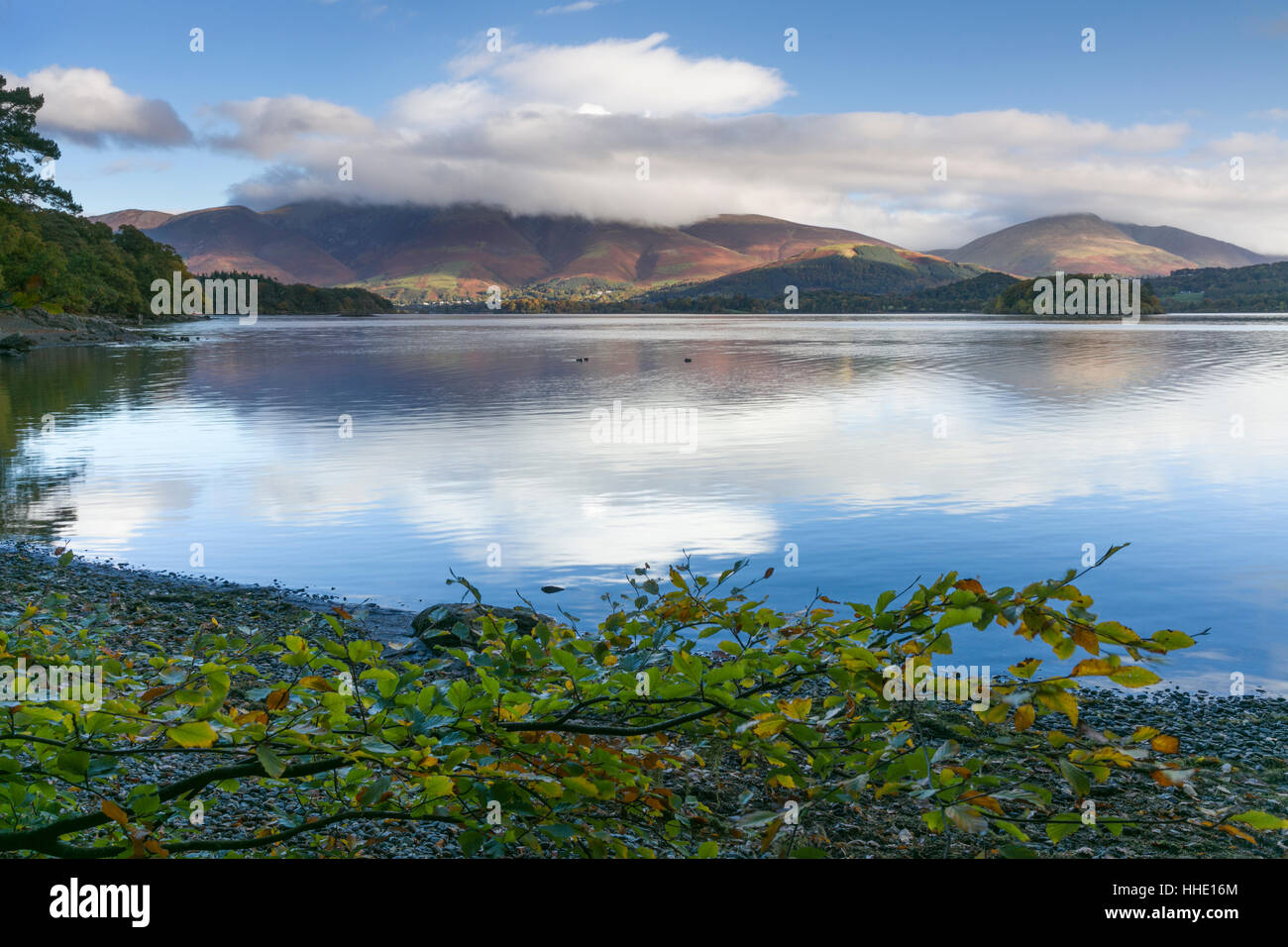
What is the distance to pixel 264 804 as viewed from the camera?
6.78 m

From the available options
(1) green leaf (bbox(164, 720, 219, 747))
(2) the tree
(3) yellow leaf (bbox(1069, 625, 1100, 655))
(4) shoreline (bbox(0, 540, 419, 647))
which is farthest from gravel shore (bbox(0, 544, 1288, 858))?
(2) the tree

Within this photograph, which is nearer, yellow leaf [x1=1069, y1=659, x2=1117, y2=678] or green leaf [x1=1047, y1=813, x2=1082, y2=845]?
yellow leaf [x1=1069, y1=659, x2=1117, y2=678]

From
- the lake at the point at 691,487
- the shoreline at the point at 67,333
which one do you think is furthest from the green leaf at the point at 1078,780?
the shoreline at the point at 67,333

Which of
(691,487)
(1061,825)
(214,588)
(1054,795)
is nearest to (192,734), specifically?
(1061,825)

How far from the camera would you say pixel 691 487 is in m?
24.7

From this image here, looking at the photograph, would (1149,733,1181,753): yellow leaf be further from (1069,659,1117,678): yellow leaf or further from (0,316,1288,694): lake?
(0,316,1288,694): lake

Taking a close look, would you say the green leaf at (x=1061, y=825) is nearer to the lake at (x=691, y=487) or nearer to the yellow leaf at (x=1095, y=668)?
the yellow leaf at (x=1095, y=668)

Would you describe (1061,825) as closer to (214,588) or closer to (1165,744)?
(1165,744)

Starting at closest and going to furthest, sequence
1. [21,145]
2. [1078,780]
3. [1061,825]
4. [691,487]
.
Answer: [1078,780], [1061,825], [691,487], [21,145]

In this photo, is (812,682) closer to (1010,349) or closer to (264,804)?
(264,804)

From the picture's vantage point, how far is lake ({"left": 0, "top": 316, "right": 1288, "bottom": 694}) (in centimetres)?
1705

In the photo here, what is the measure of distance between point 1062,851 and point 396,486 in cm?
2121

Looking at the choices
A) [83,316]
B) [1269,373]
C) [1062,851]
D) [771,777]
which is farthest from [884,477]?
[83,316]

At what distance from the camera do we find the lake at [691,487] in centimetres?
1705
